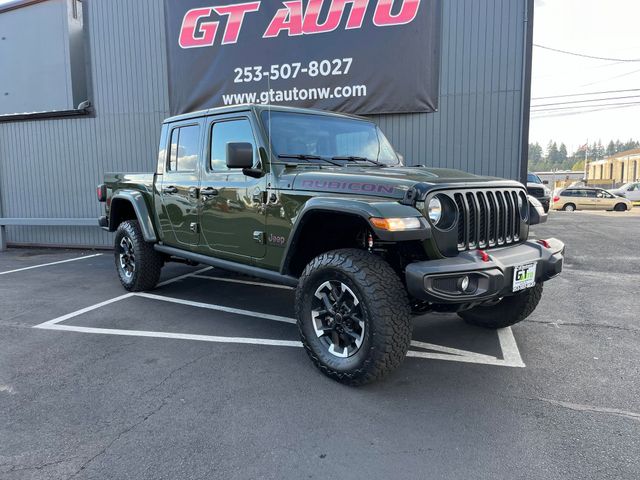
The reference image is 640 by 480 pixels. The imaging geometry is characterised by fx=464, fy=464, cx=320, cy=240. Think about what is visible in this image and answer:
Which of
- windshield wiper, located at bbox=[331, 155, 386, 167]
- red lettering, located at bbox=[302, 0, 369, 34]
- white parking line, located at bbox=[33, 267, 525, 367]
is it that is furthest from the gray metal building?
white parking line, located at bbox=[33, 267, 525, 367]

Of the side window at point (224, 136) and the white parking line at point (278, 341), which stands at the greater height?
the side window at point (224, 136)

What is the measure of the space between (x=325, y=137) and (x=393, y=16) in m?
4.14

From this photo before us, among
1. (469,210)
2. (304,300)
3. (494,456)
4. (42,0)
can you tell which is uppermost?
(42,0)

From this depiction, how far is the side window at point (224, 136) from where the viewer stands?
14.0 feet

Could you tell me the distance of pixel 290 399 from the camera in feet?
10.3

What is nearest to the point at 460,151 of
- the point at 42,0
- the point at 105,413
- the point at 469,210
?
the point at 469,210

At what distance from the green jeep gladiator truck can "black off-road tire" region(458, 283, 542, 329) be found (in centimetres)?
1

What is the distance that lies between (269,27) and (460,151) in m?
3.96

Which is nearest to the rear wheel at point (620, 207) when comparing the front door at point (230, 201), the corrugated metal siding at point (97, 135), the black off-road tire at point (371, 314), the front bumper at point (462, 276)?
the corrugated metal siding at point (97, 135)

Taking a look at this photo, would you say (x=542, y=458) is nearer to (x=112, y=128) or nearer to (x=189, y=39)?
(x=189, y=39)

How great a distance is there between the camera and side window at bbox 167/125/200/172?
495cm

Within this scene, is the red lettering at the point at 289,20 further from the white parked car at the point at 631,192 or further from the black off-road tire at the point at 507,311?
the white parked car at the point at 631,192

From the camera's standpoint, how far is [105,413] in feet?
9.76

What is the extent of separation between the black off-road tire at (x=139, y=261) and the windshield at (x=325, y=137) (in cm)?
260
